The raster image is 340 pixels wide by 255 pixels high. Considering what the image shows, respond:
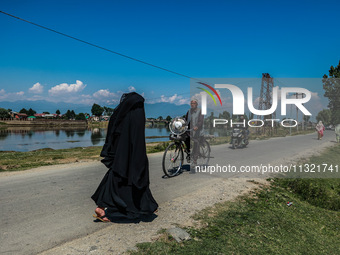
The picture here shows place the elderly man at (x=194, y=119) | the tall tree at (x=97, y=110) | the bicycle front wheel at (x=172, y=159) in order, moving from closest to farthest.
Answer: the bicycle front wheel at (x=172, y=159), the elderly man at (x=194, y=119), the tall tree at (x=97, y=110)

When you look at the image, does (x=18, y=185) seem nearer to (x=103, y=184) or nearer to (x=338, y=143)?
(x=103, y=184)

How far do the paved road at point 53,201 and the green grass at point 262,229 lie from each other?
123cm

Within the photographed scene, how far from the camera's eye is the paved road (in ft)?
10.9

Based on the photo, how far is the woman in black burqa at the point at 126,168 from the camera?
3742 mm

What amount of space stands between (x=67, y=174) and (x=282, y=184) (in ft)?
20.7

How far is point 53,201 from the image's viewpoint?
4.77m

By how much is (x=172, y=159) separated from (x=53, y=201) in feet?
11.1

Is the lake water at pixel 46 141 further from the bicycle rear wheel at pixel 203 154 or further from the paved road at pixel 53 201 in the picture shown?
the bicycle rear wheel at pixel 203 154

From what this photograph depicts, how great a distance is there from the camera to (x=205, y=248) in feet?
10.2

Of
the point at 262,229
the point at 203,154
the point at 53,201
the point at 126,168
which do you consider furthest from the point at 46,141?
the point at 262,229

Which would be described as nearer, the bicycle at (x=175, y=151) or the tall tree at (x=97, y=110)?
the bicycle at (x=175, y=151)

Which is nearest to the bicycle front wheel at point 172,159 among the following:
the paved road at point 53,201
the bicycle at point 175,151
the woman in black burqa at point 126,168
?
the bicycle at point 175,151

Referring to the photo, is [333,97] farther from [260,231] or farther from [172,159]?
[260,231]

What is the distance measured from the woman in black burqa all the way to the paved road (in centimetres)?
44
